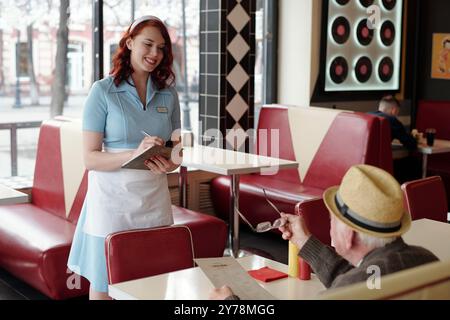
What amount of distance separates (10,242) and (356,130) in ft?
9.03

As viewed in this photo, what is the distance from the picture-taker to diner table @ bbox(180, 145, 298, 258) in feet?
16.3

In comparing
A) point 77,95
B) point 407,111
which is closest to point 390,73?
point 407,111

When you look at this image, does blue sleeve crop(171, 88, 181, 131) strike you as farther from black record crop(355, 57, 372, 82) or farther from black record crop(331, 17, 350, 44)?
black record crop(355, 57, 372, 82)

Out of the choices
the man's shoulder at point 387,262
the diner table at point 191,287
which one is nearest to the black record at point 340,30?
the diner table at point 191,287

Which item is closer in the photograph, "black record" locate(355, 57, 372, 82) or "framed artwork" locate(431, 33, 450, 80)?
"black record" locate(355, 57, 372, 82)

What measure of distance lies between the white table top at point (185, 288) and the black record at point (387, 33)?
5.38 m

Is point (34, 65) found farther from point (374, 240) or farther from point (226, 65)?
point (374, 240)

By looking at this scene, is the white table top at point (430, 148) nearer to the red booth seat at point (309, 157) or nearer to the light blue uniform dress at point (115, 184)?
the red booth seat at point (309, 157)

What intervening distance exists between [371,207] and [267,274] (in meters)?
0.66

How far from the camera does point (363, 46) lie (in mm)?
7434

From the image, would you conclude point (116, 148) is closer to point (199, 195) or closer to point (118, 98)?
point (118, 98)

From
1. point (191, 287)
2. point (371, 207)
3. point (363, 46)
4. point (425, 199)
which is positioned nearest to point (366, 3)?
point (363, 46)

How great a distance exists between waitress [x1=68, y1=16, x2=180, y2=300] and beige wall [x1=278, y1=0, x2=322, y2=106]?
152 inches

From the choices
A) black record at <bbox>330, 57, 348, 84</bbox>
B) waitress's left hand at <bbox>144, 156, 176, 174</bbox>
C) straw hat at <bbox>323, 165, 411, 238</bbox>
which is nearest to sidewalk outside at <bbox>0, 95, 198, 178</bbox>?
black record at <bbox>330, 57, 348, 84</bbox>
